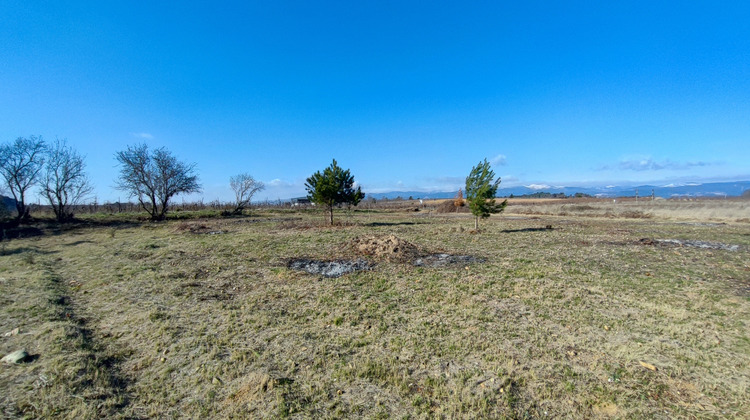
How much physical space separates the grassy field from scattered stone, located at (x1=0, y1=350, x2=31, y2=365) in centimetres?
17

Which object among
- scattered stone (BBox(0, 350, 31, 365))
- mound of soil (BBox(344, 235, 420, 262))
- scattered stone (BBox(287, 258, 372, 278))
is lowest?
scattered stone (BBox(287, 258, 372, 278))

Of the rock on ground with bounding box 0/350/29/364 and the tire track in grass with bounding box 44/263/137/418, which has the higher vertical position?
the rock on ground with bounding box 0/350/29/364

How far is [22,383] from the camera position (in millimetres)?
3518

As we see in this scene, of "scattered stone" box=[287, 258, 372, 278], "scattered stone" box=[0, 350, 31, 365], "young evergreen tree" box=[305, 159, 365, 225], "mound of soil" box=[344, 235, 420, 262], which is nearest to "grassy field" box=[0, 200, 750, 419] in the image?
"scattered stone" box=[0, 350, 31, 365]

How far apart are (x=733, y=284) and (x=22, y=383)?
13.2 metres

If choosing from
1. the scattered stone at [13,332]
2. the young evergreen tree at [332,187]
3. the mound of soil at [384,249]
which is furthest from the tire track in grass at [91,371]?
the young evergreen tree at [332,187]

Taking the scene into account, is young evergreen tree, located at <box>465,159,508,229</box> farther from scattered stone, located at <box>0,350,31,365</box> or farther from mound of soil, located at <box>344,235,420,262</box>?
scattered stone, located at <box>0,350,31,365</box>

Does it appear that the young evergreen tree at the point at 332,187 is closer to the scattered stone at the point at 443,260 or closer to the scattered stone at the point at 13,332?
the scattered stone at the point at 443,260

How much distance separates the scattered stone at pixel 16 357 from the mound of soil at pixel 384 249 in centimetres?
779

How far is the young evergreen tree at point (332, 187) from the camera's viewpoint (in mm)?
21391

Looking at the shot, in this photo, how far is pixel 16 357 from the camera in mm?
3986

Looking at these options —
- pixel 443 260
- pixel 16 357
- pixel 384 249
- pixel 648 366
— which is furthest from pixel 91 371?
pixel 443 260

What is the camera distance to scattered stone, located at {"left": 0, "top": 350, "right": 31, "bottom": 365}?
3.94 m

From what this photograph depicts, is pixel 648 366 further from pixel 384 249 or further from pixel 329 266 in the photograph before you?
pixel 384 249
